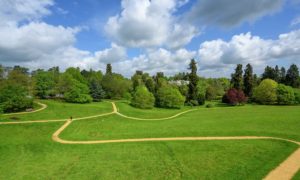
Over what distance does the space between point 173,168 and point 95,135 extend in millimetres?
13398

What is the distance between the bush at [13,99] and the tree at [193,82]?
142ft

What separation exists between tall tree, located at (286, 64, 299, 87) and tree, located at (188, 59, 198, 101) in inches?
1586

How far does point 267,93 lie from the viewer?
59.7 m

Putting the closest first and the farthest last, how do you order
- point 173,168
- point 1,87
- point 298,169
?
point 298,169 → point 173,168 → point 1,87

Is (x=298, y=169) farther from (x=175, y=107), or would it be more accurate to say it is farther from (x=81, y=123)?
(x=175, y=107)

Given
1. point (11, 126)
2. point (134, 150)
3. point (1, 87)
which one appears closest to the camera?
point (134, 150)

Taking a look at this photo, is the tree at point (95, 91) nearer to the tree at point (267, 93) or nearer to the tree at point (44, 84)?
the tree at point (44, 84)

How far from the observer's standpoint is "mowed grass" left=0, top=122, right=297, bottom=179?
14086mm

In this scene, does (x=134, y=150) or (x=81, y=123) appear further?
(x=81, y=123)

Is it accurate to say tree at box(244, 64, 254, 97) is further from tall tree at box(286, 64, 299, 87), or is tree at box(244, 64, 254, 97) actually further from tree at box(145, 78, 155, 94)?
tree at box(145, 78, 155, 94)

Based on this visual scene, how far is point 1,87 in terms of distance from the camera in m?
38.8

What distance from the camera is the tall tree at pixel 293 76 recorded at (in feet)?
250

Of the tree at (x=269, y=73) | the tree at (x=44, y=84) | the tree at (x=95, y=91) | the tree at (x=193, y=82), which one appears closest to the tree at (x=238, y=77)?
the tree at (x=193, y=82)

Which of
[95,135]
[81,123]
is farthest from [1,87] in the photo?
[95,135]
